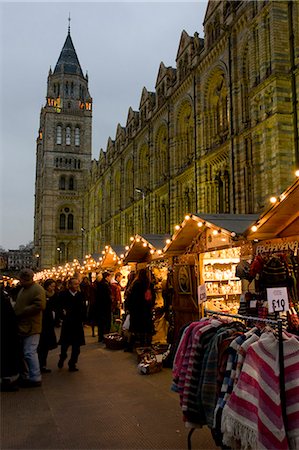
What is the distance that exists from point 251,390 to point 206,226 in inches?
231

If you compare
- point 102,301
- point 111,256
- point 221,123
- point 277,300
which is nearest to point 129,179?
point 221,123

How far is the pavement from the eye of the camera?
4637 millimetres

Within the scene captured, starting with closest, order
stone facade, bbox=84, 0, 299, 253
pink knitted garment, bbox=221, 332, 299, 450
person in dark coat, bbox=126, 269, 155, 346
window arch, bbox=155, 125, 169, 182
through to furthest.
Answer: pink knitted garment, bbox=221, 332, 299, 450 < person in dark coat, bbox=126, 269, 155, 346 < stone facade, bbox=84, 0, 299, 253 < window arch, bbox=155, 125, 169, 182

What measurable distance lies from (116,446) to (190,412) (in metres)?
1.11

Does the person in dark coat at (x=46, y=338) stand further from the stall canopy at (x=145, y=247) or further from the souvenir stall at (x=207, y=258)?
the stall canopy at (x=145, y=247)

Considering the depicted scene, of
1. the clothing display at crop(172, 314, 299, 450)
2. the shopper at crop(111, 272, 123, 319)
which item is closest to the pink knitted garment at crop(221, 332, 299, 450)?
the clothing display at crop(172, 314, 299, 450)

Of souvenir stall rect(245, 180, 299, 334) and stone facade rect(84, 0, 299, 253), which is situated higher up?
stone facade rect(84, 0, 299, 253)

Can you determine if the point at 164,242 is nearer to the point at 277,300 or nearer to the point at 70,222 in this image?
the point at 277,300

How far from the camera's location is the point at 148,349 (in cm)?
903

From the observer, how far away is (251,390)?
11.0ft

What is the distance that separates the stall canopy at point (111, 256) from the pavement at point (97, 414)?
7.15 metres

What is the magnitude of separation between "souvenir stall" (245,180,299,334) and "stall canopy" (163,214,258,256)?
0.59 meters

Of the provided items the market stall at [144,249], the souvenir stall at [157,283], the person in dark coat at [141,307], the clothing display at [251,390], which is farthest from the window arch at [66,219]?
the clothing display at [251,390]

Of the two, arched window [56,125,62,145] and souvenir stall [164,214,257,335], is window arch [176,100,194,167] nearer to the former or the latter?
souvenir stall [164,214,257,335]
